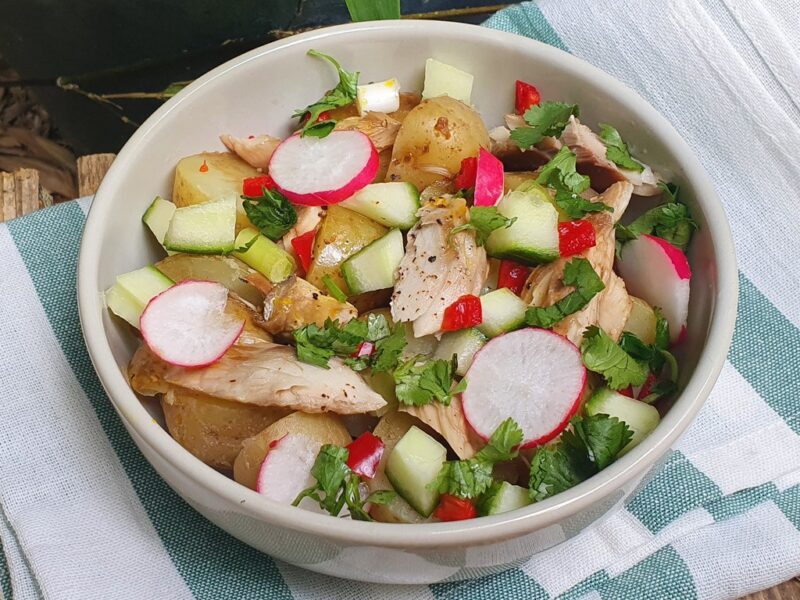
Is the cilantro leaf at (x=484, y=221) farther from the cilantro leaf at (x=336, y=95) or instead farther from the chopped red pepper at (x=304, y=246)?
the cilantro leaf at (x=336, y=95)

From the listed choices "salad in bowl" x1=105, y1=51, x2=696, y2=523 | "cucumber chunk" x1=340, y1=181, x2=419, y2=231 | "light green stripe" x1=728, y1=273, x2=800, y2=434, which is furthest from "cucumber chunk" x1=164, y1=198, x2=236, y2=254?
"light green stripe" x1=728, y1=273, x2=800, y2=434

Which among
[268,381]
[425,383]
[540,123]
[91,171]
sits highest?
[540,123]

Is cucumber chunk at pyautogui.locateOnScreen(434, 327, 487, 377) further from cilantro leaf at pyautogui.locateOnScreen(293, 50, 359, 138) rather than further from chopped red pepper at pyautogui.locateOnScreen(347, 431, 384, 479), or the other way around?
cilantro leaf at pyautogui.locateOnScreen(293, 50, 359, 138)

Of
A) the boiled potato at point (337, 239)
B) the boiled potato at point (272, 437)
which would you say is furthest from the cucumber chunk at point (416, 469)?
the boiled potato at point (337, 239)

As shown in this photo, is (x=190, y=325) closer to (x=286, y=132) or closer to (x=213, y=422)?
(x=213, y=422)

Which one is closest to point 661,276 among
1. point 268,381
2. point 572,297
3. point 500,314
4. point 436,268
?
point 572,297

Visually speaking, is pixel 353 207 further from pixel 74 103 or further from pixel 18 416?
pixel 74 103

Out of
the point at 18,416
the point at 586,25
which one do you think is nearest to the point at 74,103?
the point at 18,416
